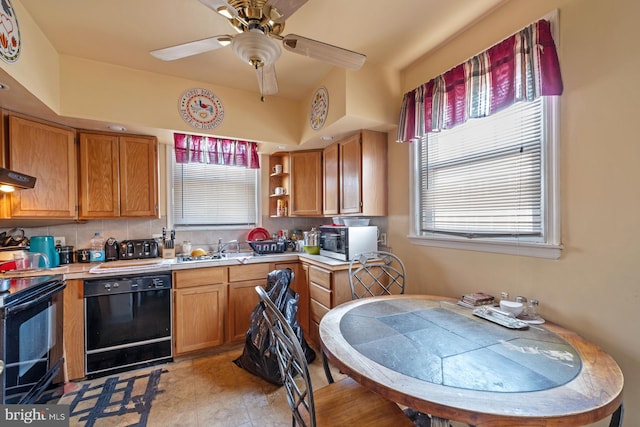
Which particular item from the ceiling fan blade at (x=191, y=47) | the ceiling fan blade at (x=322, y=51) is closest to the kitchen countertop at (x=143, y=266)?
the ceiling fan blade at (x=322, y=51)

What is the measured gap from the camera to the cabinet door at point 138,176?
257 cm

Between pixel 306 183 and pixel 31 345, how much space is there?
8.42ft

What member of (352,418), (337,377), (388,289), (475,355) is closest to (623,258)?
(475,355)

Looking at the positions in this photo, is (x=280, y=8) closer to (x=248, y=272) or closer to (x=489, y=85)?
(x=489, y=85)

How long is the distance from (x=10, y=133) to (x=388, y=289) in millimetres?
3302

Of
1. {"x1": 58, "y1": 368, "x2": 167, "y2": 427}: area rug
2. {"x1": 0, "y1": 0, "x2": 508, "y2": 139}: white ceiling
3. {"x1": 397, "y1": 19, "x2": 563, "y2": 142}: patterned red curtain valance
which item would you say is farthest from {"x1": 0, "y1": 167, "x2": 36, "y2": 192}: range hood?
{"x1": 397, "y1": 19, "x2": 563, "y2": 142}: patterned red curtain valance

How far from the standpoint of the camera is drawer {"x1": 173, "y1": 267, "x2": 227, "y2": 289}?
7.98 ft

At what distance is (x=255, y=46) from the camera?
138 centimetres

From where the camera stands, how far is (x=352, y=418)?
3.58 feet

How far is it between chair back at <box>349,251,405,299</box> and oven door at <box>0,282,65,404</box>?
85.7 inches

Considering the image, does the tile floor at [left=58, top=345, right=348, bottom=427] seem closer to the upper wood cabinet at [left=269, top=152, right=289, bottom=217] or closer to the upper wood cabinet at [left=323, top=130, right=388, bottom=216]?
the upper wood cabinet at [left=323, top=130, right=388, bottom=216]

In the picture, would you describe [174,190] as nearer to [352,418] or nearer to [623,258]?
[352,418]

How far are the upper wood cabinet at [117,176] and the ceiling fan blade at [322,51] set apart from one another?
1981mm

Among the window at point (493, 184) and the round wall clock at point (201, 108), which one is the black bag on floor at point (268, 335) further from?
the round wall clock at point (201, 108)
